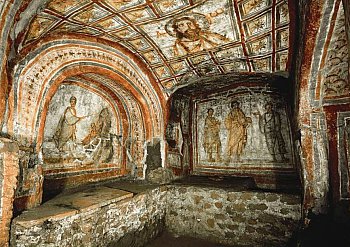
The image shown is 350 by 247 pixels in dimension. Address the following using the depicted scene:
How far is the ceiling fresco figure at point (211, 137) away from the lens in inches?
240

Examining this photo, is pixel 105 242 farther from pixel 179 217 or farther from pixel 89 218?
pixel 179 217

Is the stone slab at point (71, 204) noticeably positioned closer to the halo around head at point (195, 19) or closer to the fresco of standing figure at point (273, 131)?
the halo around head at point (195, 19)

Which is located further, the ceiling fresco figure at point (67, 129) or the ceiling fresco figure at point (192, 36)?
the ceiling fresco figure at point (67, 129)

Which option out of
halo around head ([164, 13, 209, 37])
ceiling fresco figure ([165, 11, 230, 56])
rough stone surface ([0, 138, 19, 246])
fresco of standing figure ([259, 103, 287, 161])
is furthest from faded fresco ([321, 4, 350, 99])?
rough stone surface ([0, 138, 19, 246])

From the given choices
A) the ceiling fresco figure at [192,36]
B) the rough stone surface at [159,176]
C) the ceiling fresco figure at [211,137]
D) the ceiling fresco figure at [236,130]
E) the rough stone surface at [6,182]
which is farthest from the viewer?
the ceiling fresco figure at [211,137]

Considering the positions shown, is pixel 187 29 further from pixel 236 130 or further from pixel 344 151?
pixel 236 130

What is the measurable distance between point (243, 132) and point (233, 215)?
7.11 ft

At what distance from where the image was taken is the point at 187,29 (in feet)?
11.3

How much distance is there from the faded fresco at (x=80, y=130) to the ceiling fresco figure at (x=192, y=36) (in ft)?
6.54

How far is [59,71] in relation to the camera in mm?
3398

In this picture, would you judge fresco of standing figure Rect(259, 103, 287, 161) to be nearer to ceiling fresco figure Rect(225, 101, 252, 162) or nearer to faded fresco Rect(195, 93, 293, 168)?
faded fresco Rect(195, 93, 293, 168)

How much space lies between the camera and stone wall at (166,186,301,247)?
156 inches

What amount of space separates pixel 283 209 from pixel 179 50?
3.15m

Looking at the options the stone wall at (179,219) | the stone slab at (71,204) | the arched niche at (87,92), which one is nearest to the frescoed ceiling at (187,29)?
the arched niche at (87,92)
